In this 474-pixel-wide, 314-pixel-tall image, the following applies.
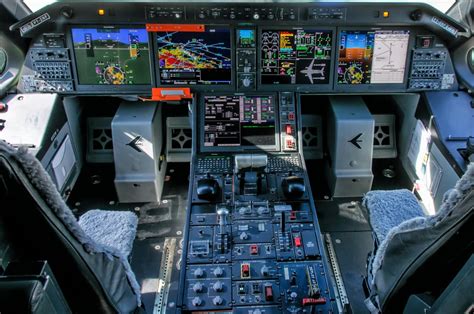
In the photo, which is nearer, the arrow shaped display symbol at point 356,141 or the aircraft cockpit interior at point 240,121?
the aircraft cockpit interior at point 240,121

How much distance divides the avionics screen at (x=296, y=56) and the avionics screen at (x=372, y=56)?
0.12m

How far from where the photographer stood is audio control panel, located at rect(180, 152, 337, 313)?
252 centimetres

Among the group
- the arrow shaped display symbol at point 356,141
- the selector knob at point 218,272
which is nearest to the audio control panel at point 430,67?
the arrow shaped display symbol at point 356,141

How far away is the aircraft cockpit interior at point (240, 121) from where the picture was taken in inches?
117

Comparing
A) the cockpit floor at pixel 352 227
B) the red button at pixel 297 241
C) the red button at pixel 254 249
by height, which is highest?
the red button at pixel 297 241

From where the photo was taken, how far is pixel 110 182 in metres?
3.96

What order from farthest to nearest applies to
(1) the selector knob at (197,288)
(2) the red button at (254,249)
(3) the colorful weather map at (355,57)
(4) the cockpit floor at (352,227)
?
1. (3) the colorful weather map at (355,57)
2. (4) the cockpit floor at (352,227)
3. (2) the red button at (254,249)
4. (1) the selector knob at (197,288)

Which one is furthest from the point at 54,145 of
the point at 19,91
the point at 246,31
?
the point at 246,31

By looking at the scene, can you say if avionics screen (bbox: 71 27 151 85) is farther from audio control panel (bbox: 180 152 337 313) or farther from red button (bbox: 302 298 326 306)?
red button (bbox: 302 298 326 306)

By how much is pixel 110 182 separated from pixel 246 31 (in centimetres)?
159

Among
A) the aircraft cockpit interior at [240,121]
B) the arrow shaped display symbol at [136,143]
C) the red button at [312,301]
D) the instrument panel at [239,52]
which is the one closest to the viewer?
the red button at [312,301]

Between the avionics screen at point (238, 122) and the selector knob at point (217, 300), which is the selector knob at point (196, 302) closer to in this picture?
the selector knob at point (217, 300)

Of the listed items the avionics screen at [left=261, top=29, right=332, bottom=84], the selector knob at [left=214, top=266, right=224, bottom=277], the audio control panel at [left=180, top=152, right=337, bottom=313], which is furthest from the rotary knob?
the avionics screen at [left=261, top=29, right=332, bottom=84]

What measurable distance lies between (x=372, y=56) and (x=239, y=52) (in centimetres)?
94
